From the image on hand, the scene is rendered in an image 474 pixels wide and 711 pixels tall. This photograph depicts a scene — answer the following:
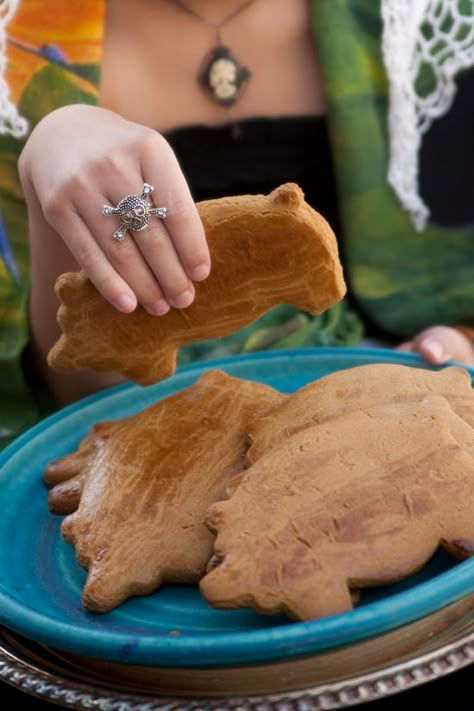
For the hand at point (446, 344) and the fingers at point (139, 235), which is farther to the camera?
the hand at point (446, 344)

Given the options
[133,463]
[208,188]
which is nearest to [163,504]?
[133,463]

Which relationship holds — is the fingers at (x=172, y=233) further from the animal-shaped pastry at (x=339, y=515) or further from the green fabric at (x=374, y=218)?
the green fabric at (x=374, y=218)

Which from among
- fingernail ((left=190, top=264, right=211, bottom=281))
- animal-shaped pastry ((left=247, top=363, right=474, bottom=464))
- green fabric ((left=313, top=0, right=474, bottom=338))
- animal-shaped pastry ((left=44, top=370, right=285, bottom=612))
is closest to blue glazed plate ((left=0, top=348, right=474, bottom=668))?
animal-shaped pastry ((left=44, top=370, right=285, bottom=612))

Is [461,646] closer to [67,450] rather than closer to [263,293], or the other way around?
[263,293]

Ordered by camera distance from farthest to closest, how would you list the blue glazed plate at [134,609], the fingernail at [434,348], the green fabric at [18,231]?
the green fabric at [18,231]
the fingernail at [434,348]
the blue glazed plate at [134,609]

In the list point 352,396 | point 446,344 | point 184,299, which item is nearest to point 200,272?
point 184,299

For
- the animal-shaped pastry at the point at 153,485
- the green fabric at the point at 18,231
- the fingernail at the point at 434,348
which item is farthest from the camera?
the green fabric at the point at 18,231

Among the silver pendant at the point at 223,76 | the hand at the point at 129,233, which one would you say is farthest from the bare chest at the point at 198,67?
the hand at the point at 129,233
